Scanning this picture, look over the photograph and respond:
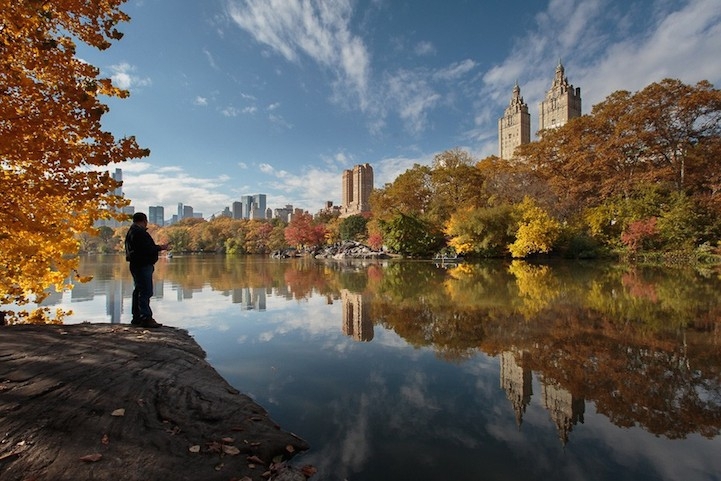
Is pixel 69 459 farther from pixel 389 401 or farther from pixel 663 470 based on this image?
pixel 663 470

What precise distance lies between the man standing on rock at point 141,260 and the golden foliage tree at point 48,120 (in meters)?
0.60

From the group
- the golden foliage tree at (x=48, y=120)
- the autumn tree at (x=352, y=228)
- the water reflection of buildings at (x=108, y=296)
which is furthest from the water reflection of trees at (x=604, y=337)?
the autumn tree at (x=352, y=228)

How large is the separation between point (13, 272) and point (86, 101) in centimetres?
321

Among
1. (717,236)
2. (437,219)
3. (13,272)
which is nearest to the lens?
(13,272)

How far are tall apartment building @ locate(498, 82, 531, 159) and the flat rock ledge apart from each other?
335 feet

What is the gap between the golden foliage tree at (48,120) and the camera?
4.17m

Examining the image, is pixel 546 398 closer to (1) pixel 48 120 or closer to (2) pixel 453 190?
(1) pixel 48 120

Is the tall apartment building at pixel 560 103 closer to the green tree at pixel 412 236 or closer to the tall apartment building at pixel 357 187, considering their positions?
the tall apartment building at pixel 357 187

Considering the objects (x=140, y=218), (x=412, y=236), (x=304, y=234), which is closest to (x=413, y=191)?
(x=412, y=236)

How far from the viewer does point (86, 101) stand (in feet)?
14.5

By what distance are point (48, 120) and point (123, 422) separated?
151 inches

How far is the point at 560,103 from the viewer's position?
88062 mm

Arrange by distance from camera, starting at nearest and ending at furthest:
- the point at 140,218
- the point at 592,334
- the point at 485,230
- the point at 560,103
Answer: the point at 140,218 < the point at 592,334 < the point at 485,230 < the point at 560,103

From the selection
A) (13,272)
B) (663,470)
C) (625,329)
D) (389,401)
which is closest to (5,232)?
(13,272)
